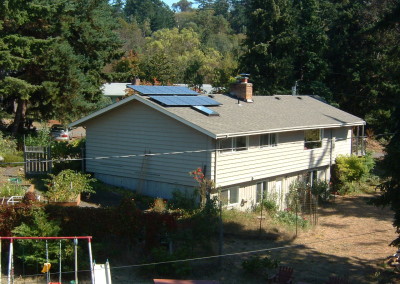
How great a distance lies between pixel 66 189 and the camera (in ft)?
69.8

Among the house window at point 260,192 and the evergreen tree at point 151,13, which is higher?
the evergreen tree at point 151,13

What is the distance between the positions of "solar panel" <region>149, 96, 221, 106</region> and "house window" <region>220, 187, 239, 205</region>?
4508 millimetres

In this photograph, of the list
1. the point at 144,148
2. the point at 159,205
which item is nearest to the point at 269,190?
the point at 144,148

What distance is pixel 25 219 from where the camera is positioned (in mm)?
15992

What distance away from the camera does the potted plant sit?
Answer: 20747mm

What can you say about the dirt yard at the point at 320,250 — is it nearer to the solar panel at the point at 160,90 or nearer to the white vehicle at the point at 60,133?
the solar panel at the point at 160,90

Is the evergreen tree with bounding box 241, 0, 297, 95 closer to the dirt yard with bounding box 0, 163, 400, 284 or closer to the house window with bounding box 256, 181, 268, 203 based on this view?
→ the dirt yard with bounding box 0, 163, 400, 284

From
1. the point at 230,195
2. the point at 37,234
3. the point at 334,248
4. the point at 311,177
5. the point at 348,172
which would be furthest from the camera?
the point at 348,172

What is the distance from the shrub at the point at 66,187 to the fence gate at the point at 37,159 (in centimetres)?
402

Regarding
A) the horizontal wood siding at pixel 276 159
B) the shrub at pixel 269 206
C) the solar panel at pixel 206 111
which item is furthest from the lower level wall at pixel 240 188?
the solar panel at pixel 206 111

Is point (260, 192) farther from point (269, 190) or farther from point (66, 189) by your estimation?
point (66, 189)

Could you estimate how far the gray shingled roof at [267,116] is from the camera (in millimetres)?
22602

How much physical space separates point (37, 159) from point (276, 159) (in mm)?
12489

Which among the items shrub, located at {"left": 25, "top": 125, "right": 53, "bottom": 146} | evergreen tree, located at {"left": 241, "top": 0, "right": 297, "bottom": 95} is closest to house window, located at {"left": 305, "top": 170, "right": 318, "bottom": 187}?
evergreen tree, located at {"left": 241, "top": 0, "right": 297, "bottom": 95}
